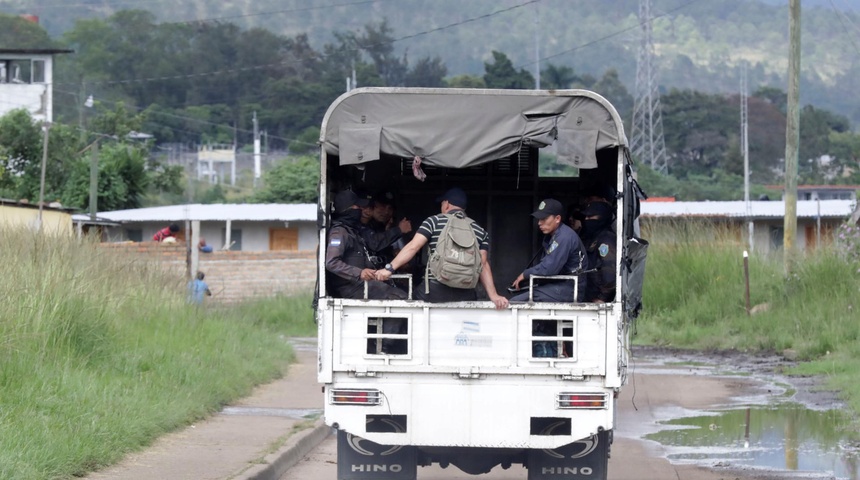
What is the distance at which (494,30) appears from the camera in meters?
199

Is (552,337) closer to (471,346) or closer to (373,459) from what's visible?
(471,346)

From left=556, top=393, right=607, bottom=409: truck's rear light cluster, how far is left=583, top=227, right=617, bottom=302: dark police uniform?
1184 millimetres

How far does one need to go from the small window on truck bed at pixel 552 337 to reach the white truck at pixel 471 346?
0.04ft

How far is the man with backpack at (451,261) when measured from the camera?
8.95m

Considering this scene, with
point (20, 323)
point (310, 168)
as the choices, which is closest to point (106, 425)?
point (20, 323)

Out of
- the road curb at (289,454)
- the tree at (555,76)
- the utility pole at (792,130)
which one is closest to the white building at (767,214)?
the utility pole at (792,130)

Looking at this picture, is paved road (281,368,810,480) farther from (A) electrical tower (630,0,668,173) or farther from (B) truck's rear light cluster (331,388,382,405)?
(A) electrical tower (630,0,668,173)

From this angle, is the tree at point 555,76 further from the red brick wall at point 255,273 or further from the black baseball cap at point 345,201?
the black baseball cap at point 345,201

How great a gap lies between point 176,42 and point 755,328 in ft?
316

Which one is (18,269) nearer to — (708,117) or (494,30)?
(708,117)

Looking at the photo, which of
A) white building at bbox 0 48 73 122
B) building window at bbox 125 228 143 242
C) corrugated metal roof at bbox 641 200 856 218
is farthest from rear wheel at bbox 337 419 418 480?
white building at bbox 0 48 73 122

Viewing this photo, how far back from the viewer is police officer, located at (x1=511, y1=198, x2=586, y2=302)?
30.8ft

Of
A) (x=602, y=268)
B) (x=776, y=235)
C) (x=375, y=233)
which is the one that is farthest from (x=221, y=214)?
(x=602, y=268)

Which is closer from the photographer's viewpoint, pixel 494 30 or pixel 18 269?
pixel 18 269
